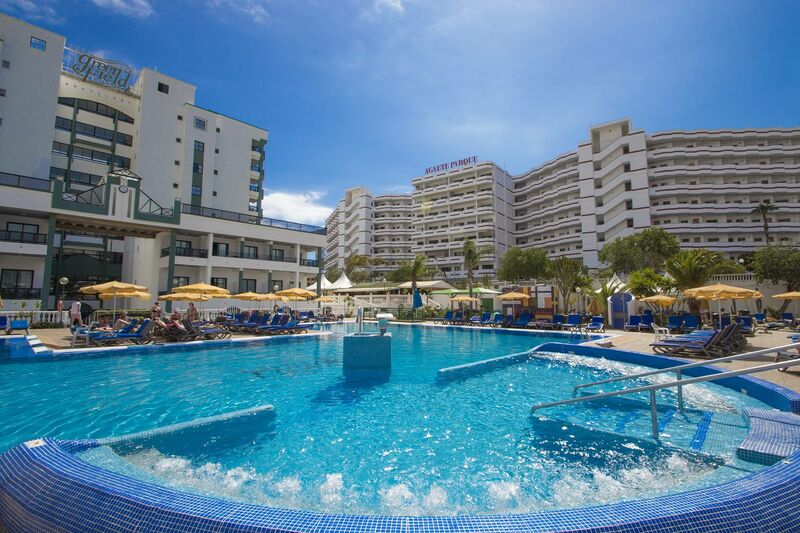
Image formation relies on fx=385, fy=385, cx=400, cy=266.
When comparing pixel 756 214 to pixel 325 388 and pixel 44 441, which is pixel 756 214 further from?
pixel 44 441

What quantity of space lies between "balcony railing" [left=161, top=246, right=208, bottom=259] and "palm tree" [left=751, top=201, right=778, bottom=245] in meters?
66.3

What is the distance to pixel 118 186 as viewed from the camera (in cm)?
2597

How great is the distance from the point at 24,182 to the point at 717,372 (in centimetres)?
3449

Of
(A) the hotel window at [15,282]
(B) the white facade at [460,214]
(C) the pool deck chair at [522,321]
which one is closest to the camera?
(C) the pool deck chair at [522,321]

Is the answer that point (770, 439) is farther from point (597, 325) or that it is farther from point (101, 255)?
point (101, 255)

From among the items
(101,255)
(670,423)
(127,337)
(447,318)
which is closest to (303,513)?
(670,423)

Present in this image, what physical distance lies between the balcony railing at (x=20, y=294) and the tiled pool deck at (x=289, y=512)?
2868 centimetres

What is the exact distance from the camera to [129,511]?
2.67 metres

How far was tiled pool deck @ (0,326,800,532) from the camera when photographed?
2.55m

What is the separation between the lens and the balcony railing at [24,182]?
22.6 meters

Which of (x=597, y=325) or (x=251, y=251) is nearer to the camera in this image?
(x=597, y=325)

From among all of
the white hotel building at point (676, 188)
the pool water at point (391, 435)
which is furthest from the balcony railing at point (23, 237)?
the white hotel building at point (676, 188)

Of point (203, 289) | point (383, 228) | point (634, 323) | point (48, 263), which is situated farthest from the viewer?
point (383, 228)

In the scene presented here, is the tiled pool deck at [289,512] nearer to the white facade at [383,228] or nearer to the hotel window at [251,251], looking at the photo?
the hotel window at [251,251]
